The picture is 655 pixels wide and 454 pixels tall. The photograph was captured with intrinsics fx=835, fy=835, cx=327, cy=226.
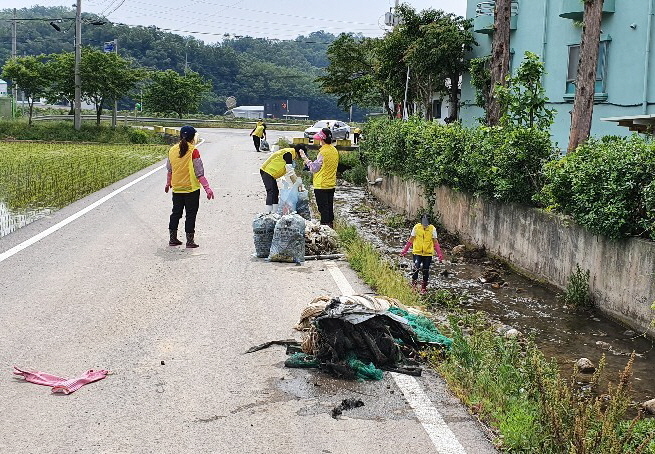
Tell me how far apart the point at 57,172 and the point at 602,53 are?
16.8m

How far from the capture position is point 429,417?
6.02m

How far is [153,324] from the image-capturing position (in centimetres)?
832

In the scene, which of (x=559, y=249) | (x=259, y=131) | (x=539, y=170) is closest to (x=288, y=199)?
(x=539, y=170)

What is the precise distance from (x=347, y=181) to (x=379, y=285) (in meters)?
22.6

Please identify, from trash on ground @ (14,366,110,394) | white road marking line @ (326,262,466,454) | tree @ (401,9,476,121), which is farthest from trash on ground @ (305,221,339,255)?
tree @ (401,9,476,121)

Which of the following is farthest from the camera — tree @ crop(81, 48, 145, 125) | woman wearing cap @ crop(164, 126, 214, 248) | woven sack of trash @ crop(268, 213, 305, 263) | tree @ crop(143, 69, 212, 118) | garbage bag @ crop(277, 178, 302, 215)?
tree @ crop(143, 69, 212, 118)

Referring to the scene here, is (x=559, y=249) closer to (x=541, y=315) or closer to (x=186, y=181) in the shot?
(x=541, y=315)

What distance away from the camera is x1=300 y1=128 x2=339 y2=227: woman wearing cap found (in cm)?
1484

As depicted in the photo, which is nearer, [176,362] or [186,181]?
[176,362]

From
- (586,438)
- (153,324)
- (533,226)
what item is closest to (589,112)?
(533,226)

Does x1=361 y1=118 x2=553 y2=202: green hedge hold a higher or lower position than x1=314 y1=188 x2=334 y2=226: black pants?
higher

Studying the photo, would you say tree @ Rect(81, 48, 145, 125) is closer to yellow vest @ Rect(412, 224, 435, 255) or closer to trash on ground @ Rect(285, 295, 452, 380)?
yellow vest @ Rect(412, 224, 435, 255)

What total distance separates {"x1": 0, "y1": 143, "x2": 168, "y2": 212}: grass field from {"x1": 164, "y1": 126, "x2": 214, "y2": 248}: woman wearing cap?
223 inches

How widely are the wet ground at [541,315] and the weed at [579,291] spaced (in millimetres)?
155
